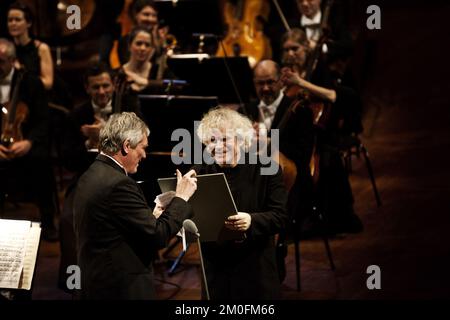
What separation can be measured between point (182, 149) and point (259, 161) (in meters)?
0.84

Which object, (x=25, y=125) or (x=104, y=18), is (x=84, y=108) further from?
(x=104, y=18)

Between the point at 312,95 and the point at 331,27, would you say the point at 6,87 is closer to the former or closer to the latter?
the point at 312,95

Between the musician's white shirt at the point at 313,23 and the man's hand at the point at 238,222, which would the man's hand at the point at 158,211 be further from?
the musician's white shirt at the point at 313,23

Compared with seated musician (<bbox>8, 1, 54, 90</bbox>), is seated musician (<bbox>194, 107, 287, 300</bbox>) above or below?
below

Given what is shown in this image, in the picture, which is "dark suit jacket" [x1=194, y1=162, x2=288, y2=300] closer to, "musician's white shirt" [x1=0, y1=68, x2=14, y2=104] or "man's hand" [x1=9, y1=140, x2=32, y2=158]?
"man's hand" [x1=9, y1=140, x2=32, y2=158]

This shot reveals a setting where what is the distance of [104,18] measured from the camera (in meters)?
7.18

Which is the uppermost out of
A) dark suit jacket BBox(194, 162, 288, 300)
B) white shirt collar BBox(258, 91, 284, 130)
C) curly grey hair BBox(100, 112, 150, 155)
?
white shirt collar BBox(258, 91, 284, 130)

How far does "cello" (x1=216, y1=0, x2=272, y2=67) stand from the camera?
22.3 ft

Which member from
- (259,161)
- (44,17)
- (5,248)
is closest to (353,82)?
(259,161)

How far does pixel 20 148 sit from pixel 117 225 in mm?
2531

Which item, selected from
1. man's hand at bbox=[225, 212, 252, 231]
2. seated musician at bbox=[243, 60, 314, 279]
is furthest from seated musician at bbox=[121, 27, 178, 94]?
man's hand at bbox=[225, 212, 252, 231]

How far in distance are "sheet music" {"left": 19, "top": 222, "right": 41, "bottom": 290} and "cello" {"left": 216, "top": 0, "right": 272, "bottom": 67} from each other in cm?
368

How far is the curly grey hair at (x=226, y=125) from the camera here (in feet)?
11.9

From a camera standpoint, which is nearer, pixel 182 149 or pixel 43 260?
pixel 182 149
